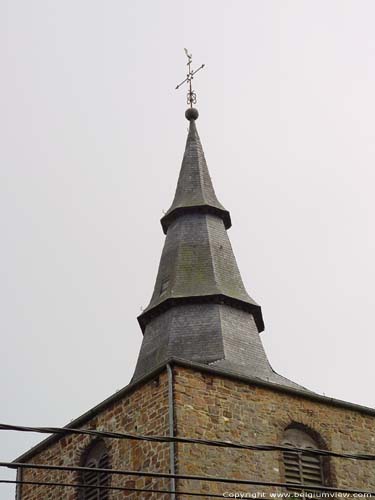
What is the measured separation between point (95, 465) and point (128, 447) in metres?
1.11

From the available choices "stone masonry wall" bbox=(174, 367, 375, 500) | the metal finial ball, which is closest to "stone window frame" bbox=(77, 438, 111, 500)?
"stone masonry wall" bbox=(174, 367, 375, 500)

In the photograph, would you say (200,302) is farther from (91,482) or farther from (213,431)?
(91,482)

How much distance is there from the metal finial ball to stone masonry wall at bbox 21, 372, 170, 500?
36.5ft

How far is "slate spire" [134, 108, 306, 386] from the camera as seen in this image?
2208 centimetres

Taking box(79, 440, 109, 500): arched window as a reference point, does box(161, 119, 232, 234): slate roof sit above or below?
above

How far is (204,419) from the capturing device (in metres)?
19.4

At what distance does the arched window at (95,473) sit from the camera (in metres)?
20.0

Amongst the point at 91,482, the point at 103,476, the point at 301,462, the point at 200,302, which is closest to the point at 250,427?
the point at 301,462

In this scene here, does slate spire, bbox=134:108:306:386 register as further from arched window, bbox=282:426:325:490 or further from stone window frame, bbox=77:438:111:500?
stone window frame, bbox=77:438:111:500

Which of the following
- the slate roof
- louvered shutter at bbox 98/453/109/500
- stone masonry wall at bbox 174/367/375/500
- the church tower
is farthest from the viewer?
the slate roof

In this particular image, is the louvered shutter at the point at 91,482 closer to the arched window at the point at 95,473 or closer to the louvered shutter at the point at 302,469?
the arched window at the point at 95,473

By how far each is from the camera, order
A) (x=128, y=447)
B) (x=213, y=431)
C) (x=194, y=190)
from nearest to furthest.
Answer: (x=213, y=431)
(x=128, y=447)
(x=194, y=190)

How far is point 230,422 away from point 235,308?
4263 millimetres

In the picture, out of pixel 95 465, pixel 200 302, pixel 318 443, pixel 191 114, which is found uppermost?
pixel 191 114
